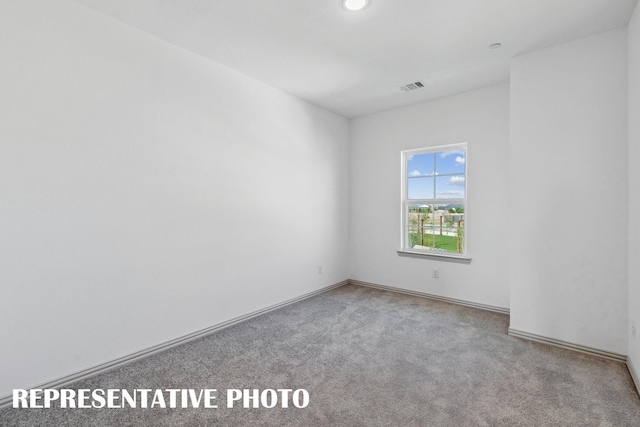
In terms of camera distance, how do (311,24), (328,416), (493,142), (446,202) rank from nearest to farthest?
1. (328,416)
2. (311,24)
3. (493,142)
4. (446,202)

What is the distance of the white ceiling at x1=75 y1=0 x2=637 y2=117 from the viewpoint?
2.21 metres

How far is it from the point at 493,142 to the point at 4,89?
4394mm

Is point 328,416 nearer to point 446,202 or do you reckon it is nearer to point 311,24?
point 311,24

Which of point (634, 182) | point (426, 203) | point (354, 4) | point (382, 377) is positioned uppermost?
point (354, 4)

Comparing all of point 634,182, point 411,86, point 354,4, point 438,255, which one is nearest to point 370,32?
point 354,4

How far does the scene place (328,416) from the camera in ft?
5.92

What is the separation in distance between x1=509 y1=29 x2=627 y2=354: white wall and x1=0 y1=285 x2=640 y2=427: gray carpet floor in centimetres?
32

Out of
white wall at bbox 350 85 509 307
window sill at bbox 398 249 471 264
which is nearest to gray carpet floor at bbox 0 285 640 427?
white wall at bbox 350 85 509 307

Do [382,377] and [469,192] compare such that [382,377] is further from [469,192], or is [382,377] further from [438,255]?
[469,192]

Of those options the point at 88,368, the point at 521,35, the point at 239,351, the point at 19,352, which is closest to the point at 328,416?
the point at 239,351

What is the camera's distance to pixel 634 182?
7.32ft

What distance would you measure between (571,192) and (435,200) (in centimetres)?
165

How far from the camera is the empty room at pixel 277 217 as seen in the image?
196cm

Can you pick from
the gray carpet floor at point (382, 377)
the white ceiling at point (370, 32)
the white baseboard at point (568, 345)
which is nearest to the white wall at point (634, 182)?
the white baseboard at point (568, 345)
